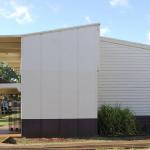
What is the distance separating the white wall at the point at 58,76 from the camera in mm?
20469

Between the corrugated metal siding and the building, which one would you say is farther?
the corrugated metal siding

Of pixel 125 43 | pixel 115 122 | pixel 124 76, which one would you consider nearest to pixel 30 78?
pixel 115 122

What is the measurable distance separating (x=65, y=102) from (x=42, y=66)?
1864 mm

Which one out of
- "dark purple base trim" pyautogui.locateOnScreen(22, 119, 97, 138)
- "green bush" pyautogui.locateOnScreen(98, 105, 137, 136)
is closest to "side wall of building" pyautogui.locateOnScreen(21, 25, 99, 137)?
"dark purple base trim" pyautogui.locateOnScreen(22, 119, 97, 138)

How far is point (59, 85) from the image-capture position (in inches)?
810

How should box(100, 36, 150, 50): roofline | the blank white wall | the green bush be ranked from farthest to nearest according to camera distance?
box(100, 36, 150, 50): roofline → the green bush → the blank white wall

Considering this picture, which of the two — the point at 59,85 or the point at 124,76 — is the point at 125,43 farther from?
the point at 59,85

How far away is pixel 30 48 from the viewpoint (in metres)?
20.5

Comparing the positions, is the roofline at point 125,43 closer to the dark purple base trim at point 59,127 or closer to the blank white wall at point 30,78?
the blank white wall at point 30,78

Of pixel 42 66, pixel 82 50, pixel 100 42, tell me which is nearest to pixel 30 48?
pixel 42 66

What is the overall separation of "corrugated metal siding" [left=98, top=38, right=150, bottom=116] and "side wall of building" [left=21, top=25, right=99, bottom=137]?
2096 millimetres

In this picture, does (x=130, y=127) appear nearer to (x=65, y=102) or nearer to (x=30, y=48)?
(x=65, y=102)

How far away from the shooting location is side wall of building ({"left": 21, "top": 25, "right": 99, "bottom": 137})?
20484mm

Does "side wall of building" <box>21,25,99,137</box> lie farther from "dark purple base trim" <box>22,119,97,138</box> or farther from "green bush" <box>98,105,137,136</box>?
"green bush" <box>98,105,137,136</box>
